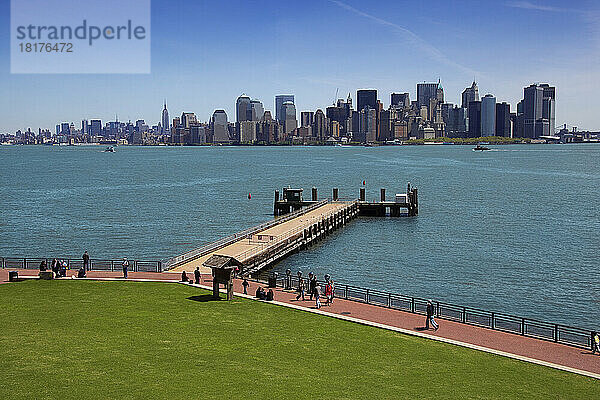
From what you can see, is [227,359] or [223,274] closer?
[227,359]

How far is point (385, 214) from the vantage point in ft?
248

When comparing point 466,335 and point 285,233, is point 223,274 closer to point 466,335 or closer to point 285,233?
point 466,335

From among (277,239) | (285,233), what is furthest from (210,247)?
(285,233)

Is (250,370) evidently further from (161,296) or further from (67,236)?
(67,236)

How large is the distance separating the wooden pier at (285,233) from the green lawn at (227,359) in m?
5.18

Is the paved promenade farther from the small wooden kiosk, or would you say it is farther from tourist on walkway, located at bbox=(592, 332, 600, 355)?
the small wooden kiosk

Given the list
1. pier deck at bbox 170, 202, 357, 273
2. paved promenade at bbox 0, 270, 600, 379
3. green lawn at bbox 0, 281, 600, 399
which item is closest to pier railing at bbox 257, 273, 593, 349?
paved promenade at bbox 0, 270, 600, 379

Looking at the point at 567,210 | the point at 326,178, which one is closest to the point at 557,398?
the point at 567,210

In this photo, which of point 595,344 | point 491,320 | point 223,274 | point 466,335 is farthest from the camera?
point 491,320

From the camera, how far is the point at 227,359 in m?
19.9

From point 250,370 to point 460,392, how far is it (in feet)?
19.8

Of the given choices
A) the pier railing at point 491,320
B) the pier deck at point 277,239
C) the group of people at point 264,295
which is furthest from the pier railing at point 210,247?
the group of people at point 264,295

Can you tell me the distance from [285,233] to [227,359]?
30096mm

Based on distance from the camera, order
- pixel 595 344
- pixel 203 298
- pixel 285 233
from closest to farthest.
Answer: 1. pixel 595 344
2. pixel 203 298
3. pixel 285 233
